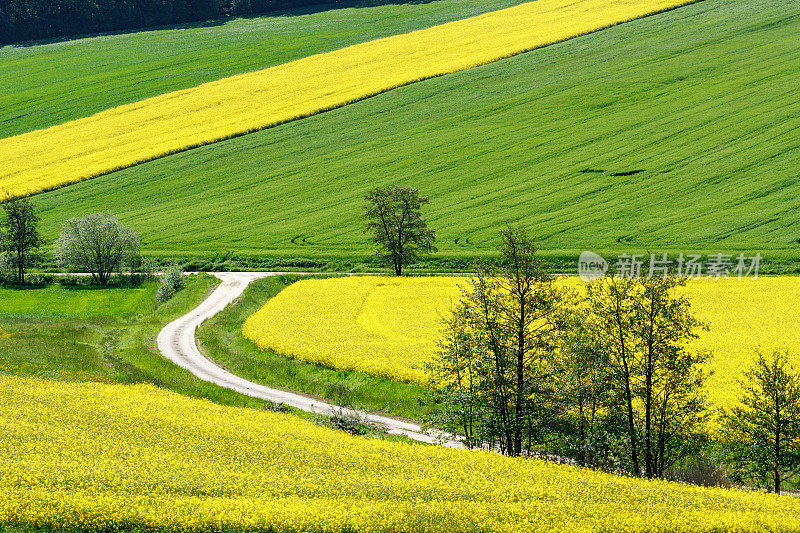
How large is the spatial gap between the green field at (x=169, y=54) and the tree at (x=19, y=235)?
156ft

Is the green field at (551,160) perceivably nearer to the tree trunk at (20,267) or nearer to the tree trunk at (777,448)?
the tree trunk at (20,267)

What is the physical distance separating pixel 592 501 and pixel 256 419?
16.4 m

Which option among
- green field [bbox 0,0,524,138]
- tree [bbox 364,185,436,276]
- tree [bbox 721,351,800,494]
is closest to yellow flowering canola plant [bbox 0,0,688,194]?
green field [bbox 0,0,524,138]

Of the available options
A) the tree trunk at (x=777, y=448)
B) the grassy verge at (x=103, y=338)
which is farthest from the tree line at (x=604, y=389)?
the grassy verge at (x=103, y=338)

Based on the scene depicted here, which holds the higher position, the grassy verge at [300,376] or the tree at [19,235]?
the tree at [19,235]

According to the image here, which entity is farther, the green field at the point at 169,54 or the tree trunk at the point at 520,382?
the green field at the point at 169,54

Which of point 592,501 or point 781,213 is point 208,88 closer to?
point 781,213

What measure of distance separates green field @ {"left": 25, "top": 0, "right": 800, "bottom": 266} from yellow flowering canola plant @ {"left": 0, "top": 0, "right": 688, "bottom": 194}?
4.13 metres

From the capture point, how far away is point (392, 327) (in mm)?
52594

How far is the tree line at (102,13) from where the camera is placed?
160 metres

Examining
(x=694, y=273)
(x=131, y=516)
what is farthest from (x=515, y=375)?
(x=694, y=273)

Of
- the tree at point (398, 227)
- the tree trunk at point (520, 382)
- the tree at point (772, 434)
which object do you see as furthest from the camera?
the tree at point (398, 227)

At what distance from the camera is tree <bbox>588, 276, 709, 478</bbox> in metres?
29.6

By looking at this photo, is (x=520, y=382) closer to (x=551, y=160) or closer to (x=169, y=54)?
(x=551, y=160)
